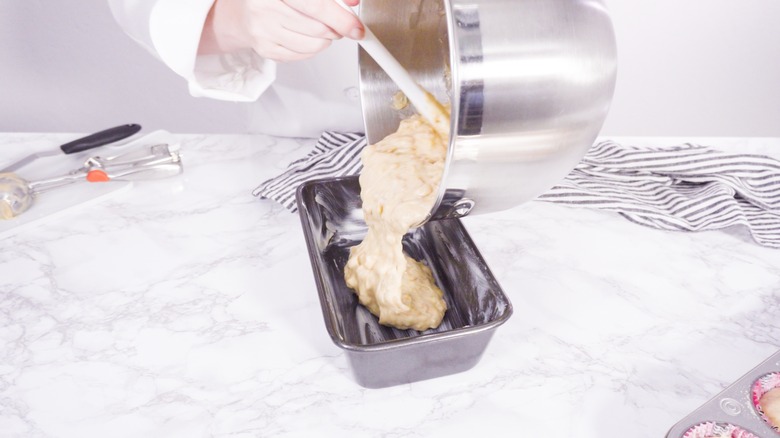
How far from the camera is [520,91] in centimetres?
53

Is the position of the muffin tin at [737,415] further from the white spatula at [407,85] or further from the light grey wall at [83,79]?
the light grey wall at [83,79]

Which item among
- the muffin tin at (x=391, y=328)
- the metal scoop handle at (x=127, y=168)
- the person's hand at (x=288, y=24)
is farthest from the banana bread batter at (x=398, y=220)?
the metal scoop handle at (x=127, y=168)

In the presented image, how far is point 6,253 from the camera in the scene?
3.14 feet

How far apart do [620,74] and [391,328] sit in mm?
1109

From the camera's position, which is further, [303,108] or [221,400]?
[303,108]

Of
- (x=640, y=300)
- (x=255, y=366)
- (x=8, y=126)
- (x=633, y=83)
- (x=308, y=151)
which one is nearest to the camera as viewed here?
(x=255, y=366)

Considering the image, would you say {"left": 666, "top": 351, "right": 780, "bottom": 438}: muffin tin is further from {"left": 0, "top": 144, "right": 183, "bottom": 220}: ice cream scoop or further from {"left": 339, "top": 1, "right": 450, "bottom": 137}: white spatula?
{"left": 0, "top": 144, "right": 183, "bottom": 220}: ice cream scoop

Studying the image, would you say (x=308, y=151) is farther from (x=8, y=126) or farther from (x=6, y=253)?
(x=8, y=126)

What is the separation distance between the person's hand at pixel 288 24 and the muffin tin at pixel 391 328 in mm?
220

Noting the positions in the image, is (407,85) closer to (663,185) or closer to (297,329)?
(297,329)

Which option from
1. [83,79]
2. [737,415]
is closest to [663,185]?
[737,415]

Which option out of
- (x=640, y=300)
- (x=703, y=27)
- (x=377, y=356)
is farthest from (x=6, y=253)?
(x=703, y=27)

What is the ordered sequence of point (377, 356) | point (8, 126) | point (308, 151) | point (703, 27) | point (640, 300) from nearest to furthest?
point (377, 356) < point (640, 300) < point (308, 151) < point (703, 27) < point (8, 126)

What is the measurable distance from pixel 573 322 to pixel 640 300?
0.12 m
